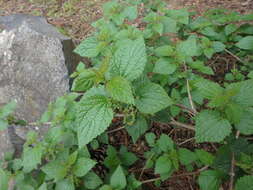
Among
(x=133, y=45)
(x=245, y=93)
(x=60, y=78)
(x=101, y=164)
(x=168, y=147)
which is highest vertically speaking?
(x=133, y=45)

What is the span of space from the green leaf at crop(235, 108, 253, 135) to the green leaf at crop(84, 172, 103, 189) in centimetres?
83

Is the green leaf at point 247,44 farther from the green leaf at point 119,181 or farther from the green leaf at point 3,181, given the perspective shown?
the green leaf at point 3,181

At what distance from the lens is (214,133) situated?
999 mm

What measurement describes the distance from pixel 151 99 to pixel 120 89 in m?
0.16

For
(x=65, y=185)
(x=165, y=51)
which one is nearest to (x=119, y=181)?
(x=65, y=185)

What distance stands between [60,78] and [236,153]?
147cm

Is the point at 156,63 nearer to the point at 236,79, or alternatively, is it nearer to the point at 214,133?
the point at 214,133

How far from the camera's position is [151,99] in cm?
102

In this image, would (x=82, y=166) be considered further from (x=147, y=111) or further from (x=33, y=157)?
(x=147, y=111)

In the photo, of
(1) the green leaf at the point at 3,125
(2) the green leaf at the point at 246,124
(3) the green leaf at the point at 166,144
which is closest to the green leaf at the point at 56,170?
(1) the green leaf at the point at 3,125

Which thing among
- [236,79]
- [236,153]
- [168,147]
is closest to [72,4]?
[236,79]

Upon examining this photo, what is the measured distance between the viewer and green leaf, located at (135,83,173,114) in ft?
3.26

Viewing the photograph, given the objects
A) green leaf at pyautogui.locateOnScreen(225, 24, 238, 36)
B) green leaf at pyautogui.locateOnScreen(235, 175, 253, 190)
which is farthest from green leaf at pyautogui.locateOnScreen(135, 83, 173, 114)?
green leaf at pyautogui.locateOnScreen(225, 24, 238, 36)

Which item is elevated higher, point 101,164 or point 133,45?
point 133,45
